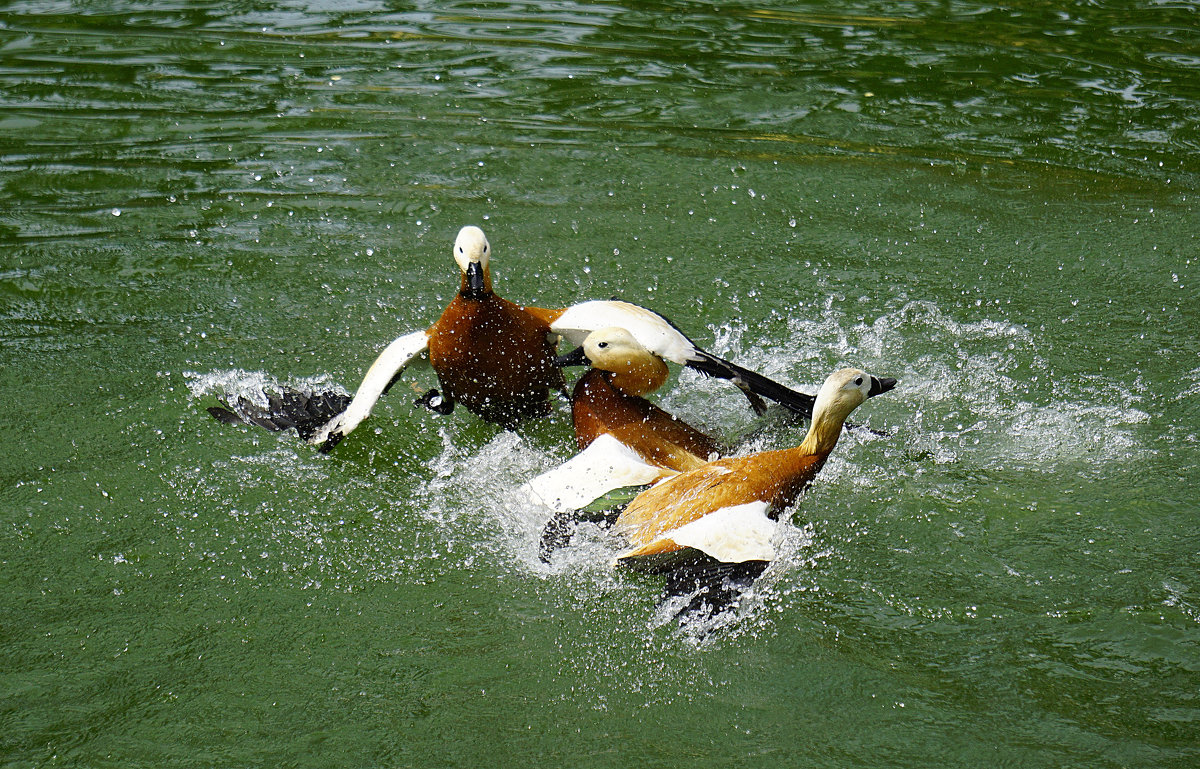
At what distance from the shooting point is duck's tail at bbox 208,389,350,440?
4.58 meters

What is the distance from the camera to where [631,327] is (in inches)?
175

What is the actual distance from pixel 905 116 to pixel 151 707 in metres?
5.89

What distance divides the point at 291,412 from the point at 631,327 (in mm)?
1416

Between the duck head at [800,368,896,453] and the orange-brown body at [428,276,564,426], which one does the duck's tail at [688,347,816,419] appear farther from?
the orange-brown body at [428,276,564,426]

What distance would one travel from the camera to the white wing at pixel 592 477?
406 cm

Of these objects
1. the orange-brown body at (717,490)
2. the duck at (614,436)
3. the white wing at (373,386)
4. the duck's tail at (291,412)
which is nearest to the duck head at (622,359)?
the duck at (614,436)

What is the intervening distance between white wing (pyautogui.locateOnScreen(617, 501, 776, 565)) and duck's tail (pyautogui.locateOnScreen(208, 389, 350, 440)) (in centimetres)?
156

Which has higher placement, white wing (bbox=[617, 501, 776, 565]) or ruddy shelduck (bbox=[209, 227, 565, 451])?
ruddy shelduck (bbox=[209, 227, 565, 451])

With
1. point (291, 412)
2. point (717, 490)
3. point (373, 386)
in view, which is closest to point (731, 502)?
point (717, 490)

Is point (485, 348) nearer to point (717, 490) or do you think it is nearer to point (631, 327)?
point (631, 327)

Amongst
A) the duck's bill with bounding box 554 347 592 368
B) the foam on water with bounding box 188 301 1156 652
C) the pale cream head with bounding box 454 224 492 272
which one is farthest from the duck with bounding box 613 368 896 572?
the pale cream head with bounding box 454 224 492 272

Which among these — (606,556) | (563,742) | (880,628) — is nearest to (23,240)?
(606,556)

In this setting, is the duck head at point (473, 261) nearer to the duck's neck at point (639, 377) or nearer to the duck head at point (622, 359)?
the duck head at point (622, 359)

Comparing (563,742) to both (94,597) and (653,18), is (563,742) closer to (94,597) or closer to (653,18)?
(94,597)
